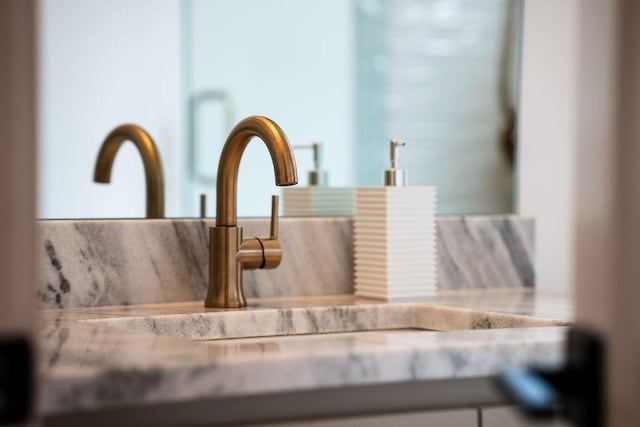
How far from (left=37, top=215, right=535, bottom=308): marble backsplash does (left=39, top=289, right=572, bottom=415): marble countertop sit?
0.07 m

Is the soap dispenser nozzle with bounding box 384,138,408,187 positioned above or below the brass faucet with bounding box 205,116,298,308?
above

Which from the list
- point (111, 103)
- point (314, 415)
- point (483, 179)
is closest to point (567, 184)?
point (483, 179)

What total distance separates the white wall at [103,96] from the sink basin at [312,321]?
0.22 meters

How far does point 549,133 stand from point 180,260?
74 centimetres

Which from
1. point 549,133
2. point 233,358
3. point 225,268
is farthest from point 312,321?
point 549,133

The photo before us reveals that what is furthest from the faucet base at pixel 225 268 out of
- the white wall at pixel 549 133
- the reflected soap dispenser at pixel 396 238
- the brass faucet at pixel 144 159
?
the white wall at pixel 549 133

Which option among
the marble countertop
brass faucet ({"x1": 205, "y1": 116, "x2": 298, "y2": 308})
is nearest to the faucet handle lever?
brass faucet ({"x1": 205, "y1": 116, "x2": 298, "y2": 308})

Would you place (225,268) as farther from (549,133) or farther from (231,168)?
(549,133)

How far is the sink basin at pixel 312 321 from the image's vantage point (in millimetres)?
1396

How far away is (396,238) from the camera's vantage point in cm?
164

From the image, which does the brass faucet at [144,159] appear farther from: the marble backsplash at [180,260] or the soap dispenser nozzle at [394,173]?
the soap dispenser nozzle at [394,173]

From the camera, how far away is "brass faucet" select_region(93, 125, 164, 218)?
154cm

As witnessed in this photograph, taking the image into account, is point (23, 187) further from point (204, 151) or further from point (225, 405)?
point (204, 151)

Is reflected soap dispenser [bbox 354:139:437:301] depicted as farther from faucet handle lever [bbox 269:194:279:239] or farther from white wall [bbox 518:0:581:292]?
white wall [bbox 518:0:581:292]
